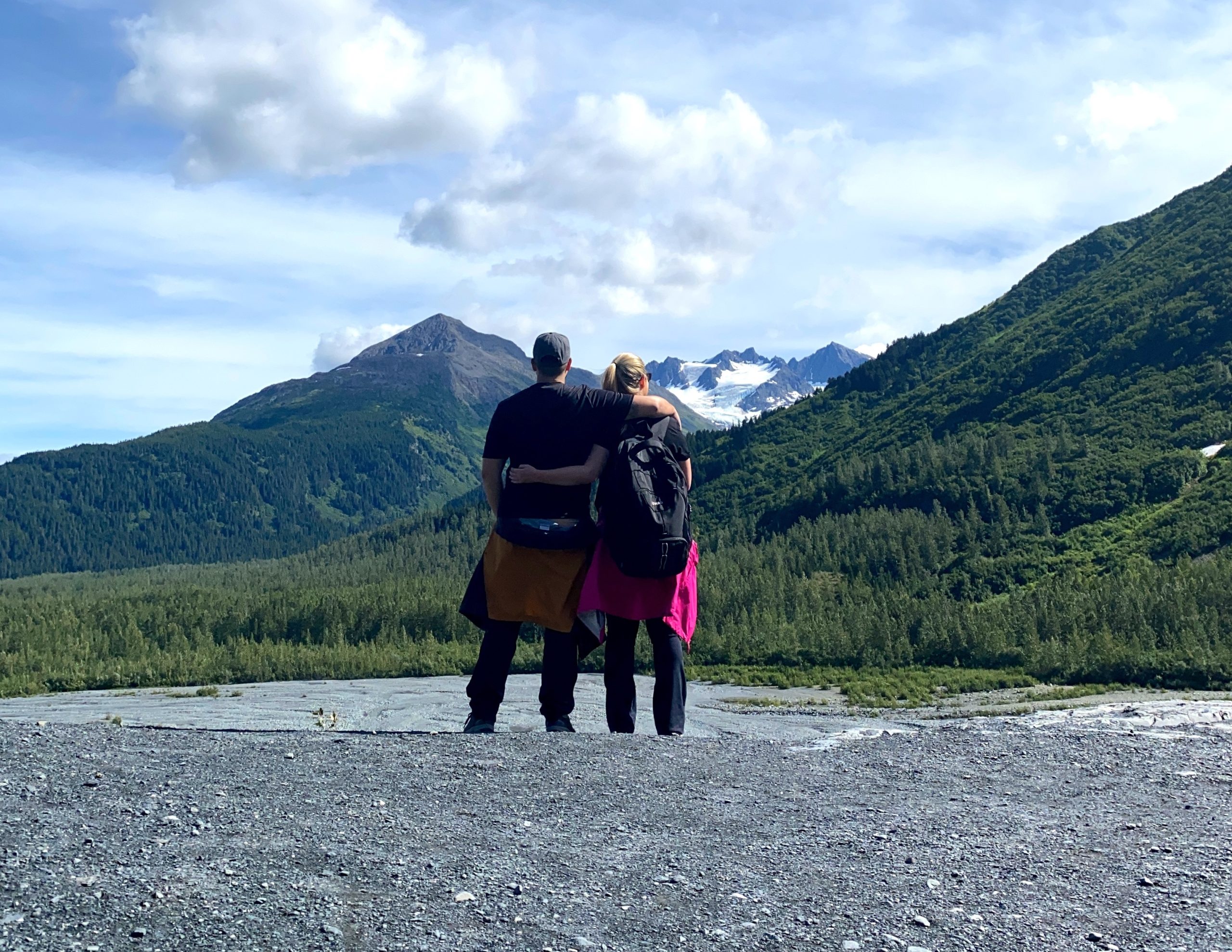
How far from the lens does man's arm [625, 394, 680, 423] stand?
10.4 metres

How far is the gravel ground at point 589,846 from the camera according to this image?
18.1 feet

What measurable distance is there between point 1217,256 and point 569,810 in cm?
16908

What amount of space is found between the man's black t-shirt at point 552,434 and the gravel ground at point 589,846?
2.15m

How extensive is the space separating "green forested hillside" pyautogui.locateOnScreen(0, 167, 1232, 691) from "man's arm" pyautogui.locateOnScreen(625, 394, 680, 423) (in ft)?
116

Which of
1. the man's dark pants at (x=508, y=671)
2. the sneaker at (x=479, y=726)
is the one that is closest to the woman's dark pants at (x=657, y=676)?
the man's dark pants at (x=508, y=671)

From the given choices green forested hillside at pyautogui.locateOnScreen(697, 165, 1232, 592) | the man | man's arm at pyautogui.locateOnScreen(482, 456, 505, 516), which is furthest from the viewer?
green forested hillside at pyautogui.locateOnScreen(697, 165, 1232, 592)

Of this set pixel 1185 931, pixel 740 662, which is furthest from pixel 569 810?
pixel 740 662

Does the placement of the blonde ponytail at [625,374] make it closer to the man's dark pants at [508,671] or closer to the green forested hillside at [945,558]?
the man's dark pants at [508,671]

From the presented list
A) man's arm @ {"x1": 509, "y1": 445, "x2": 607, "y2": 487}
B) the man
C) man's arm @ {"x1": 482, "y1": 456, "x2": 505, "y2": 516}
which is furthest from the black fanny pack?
man's arm @ {"x1": 509, "y1": 445, "x2": 607, "y2": 487}

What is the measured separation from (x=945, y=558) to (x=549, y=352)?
81264 millimetres

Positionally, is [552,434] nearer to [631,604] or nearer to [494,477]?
[494,477]

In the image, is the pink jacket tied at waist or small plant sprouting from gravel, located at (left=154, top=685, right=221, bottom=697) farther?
small plant sprouting from gravel, located at (left=154, top=685, right=221, bottom=697)

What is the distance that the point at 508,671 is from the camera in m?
10.7

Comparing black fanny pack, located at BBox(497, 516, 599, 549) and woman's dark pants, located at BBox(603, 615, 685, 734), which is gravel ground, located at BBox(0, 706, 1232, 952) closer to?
woman's dark pants, located at BBox(603, 615, 685, 734)
